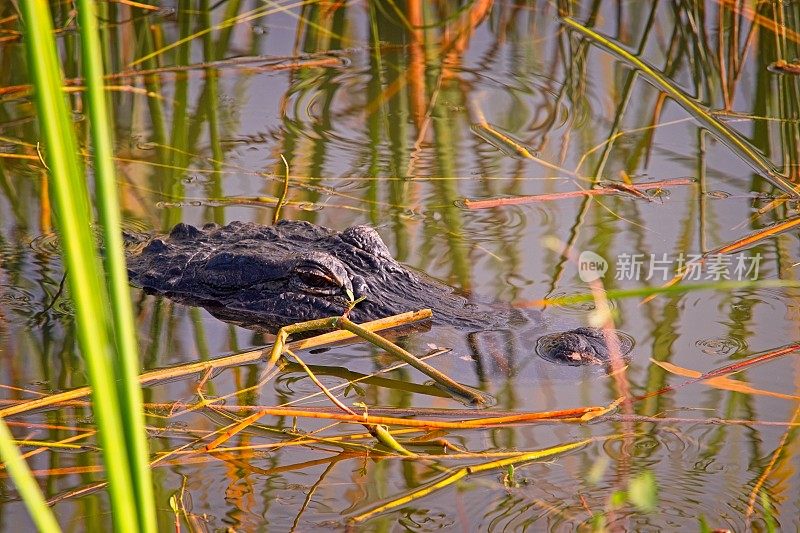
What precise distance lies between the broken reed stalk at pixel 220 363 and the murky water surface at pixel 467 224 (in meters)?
0.04

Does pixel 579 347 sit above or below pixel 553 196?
below

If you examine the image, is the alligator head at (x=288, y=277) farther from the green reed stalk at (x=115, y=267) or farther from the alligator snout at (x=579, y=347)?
the green reed stalk at (x=115, y=267)

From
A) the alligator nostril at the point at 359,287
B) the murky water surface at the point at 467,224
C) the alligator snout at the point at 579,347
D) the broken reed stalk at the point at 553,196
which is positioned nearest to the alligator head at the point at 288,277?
the alligator nostril at the point at 359,287

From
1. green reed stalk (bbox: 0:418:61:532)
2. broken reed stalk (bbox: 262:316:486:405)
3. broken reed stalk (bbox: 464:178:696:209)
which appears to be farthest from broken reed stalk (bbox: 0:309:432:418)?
green reed stalk (bbox: 0:418:61:532)

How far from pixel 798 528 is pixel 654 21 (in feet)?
17.0

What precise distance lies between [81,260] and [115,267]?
40 millimetres

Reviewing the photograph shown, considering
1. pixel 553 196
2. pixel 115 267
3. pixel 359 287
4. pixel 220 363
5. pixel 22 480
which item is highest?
pixel 115 267

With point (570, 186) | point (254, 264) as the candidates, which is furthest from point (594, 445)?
point (570, 186)

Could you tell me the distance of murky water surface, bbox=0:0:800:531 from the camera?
249cm

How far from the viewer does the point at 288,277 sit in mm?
3727

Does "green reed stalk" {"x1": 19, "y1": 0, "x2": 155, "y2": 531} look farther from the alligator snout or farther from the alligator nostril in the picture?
the alligator nostril

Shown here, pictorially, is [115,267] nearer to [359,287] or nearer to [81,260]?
[81,260]

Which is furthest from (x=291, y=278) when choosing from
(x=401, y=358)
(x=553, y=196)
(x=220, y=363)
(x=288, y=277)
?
(x=553, y=196)

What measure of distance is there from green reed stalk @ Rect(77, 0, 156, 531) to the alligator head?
2.38 meters
